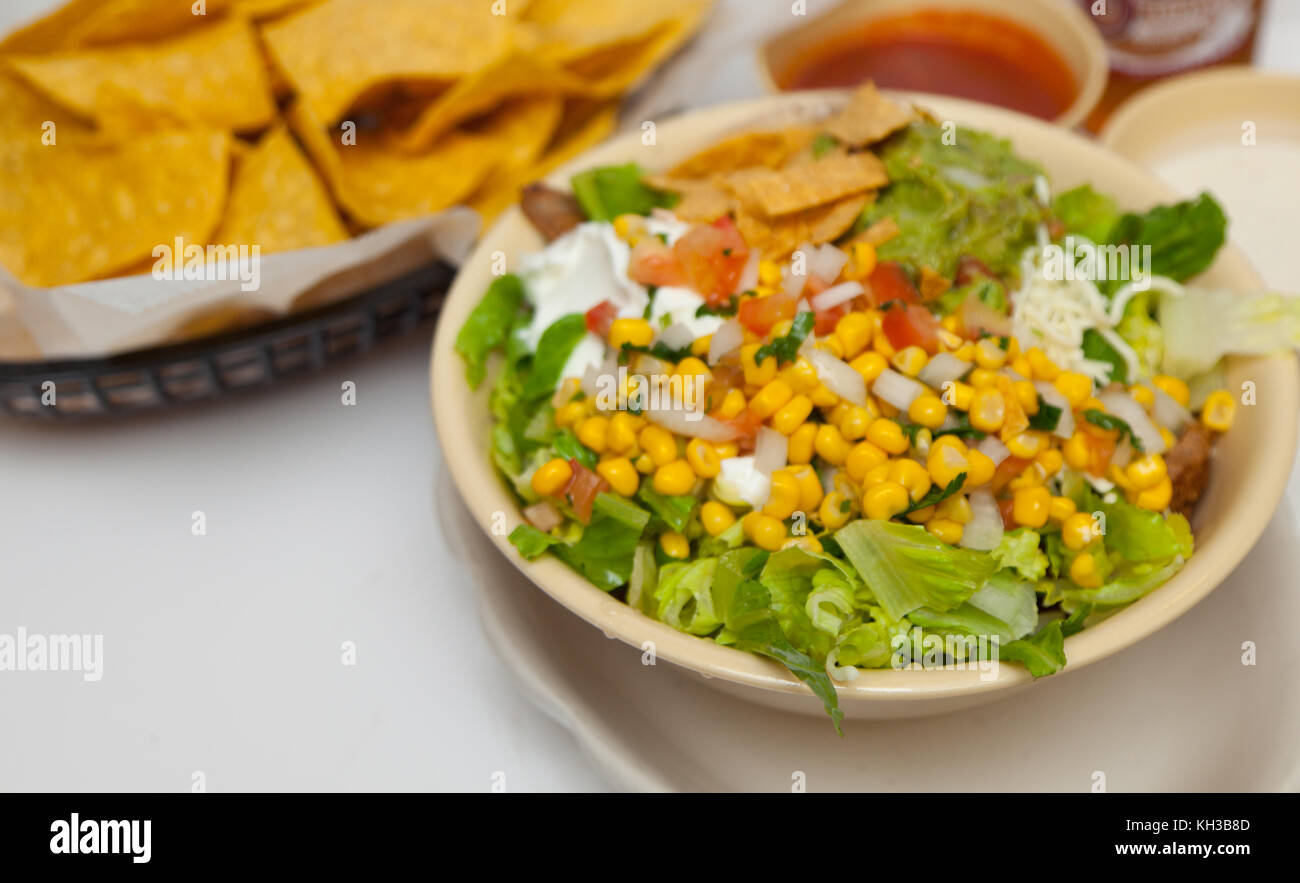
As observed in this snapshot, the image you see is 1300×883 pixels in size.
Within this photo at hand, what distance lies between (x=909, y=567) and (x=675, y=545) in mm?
361

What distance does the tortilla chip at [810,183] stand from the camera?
200 cm

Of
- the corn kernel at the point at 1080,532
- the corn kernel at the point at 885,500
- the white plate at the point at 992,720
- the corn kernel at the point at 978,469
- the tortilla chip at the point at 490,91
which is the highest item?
the tortilla chip at the point at 490,91

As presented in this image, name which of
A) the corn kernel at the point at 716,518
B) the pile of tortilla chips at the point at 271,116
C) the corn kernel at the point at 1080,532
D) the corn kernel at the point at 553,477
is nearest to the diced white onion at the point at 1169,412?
the corn kernel at the point at 1080,532

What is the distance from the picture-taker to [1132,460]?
184 cm

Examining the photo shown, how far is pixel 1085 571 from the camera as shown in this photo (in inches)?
67.9

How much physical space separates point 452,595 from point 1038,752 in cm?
112

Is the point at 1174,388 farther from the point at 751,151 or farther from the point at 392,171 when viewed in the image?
the point at 392,171

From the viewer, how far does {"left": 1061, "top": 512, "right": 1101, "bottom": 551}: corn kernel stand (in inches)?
68.1

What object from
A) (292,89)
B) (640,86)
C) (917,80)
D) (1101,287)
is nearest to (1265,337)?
(1101,287)

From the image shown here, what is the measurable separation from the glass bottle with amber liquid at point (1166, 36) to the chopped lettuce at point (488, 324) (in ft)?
5.34

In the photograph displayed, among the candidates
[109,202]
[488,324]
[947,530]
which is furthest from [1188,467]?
[109,202]

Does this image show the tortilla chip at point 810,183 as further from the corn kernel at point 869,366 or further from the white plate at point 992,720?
the white plate at point 992,720

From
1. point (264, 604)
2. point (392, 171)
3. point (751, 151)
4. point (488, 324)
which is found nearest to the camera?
point (488, 324)

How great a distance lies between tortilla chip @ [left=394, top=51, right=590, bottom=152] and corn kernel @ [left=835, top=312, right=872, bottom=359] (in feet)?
3.28
